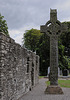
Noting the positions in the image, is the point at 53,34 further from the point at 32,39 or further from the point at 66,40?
the point at 32,39

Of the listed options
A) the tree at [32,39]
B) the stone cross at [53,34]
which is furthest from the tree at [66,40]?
the stone cross at [53,34]

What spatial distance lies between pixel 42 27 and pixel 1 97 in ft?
17.7

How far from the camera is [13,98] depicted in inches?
266

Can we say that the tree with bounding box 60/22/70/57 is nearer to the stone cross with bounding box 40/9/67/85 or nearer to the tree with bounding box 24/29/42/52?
the tree with bounding box 24/29/42/52

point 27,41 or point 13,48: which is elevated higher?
point 27,41

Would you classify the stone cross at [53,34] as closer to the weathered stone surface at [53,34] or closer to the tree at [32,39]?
the weathered stone surface at [53,34]

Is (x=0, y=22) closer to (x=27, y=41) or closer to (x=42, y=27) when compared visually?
(x=27, y=41)

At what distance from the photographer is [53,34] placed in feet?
30.5

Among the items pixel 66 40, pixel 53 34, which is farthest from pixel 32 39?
pixel 53 34

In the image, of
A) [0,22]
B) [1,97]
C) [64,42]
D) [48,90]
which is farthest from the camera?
[64,42]

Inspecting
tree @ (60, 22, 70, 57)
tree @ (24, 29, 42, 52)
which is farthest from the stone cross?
tree @ (24, 29, 42, 52)

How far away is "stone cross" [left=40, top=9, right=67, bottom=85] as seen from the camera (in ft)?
29.3

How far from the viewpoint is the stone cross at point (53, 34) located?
892 cm

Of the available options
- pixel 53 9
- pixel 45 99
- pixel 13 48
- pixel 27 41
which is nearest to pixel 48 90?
pixel 45 99
